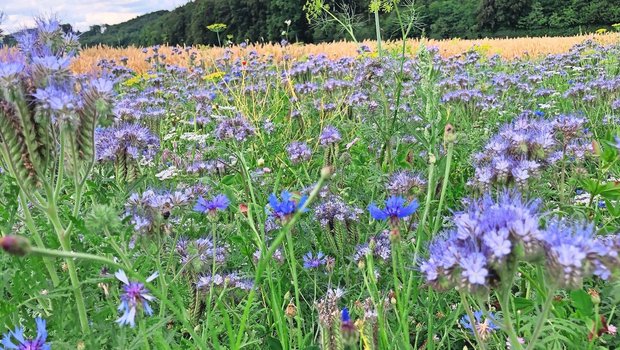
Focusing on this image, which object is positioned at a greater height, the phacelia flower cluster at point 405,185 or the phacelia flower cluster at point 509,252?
the phacelia flower cluster at point 509,252

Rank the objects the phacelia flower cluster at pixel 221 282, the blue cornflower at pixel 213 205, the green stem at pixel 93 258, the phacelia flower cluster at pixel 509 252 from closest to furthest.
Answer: the green stem at pixel 93 258
the phacelia flower cluster at pixel 509 252
the blue cornflower at pixel 213 205
the phacelia flower cluster at pixel 221 282

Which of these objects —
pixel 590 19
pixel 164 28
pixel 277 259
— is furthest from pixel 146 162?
pixel 590 19

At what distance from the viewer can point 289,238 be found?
1.57 metres

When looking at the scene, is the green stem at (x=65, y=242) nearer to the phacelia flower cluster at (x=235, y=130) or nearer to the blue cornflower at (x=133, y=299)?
the blue cornflower at (x=133, y=299)

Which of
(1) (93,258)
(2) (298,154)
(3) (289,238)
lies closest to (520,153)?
(3) (289,238)

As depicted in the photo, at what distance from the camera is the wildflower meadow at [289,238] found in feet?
3.54

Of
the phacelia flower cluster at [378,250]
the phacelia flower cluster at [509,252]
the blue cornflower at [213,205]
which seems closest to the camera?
the phacelia flower cluster at [509,252]

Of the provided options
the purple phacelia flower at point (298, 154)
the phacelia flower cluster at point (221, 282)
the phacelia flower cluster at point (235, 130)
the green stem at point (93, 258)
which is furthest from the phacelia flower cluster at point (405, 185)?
the green stem at point (93, 258)

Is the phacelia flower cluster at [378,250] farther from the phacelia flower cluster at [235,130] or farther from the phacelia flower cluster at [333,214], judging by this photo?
the phacelia flower cluster at [235,130]

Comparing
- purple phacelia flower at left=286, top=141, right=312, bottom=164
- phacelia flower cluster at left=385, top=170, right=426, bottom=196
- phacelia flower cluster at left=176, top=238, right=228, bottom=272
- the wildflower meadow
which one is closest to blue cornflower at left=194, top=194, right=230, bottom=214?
the wildflower meadow

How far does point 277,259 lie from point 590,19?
42.2 m

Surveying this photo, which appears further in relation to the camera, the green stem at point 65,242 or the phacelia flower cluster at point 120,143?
the phacelia flower cluster at point 120,143

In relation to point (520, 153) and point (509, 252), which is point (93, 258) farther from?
point (520, 153)

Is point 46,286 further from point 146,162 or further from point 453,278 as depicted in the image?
point 146,162
